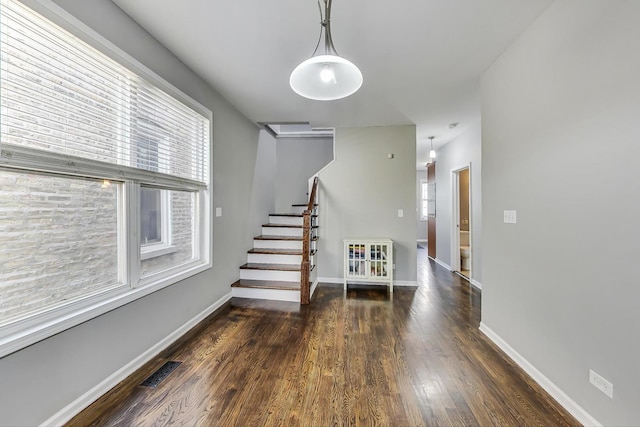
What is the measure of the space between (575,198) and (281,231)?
3708mm

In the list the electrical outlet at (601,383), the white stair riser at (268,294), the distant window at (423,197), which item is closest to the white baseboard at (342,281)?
the white stair riser at (268,294)

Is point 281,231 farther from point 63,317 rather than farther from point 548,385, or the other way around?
point 548,385

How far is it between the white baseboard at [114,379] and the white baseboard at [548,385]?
117 inches

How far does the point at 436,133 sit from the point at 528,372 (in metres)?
3.77

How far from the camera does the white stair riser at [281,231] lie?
434 centimetres

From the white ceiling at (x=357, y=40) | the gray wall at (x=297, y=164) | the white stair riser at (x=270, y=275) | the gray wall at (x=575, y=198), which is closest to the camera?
the gray wall at (x=575, y=198)

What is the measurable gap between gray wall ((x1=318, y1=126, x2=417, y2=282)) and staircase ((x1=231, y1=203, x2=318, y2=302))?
1.17ft

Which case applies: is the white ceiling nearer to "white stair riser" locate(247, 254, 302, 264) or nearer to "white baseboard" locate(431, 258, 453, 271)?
"white stair riser" locate(247, 254, 302, 264)

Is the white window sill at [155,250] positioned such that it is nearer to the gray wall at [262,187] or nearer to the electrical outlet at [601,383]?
the gray wall at [262,187]

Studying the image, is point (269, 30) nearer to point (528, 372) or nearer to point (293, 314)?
point (293, 314)

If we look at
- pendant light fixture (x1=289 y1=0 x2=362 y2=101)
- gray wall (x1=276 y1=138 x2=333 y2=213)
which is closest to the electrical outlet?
pendant light fixture (x1=289 y1=0 x2=362 y2=101)

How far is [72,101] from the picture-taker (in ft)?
5.00

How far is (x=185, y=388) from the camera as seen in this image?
174cm

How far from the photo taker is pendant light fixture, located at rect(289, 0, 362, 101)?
1315mm
